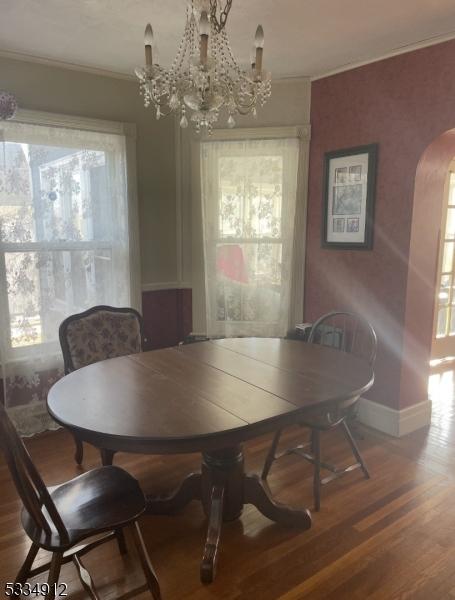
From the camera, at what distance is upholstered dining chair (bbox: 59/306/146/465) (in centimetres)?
261

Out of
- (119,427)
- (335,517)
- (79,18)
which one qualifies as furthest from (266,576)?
(79,18)

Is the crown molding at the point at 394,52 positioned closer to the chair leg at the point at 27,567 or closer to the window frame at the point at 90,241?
the window frame at the point at 90,241

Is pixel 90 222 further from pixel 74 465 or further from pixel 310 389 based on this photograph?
pixel 310 389

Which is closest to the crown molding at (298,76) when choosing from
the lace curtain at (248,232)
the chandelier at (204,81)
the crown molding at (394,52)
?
the crown molding at (394,52)

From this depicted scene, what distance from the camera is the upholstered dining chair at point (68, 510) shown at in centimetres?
134

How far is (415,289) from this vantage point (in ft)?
9.79

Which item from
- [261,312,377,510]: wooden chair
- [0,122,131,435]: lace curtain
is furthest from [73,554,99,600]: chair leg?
[0,122,131,435]: lace curtain

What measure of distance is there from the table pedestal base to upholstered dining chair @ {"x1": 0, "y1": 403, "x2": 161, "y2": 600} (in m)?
0.40

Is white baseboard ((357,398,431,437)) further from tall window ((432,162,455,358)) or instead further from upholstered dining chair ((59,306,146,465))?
upholstered dining chair ((59,306,146,465))

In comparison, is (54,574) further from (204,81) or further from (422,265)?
(422,265)

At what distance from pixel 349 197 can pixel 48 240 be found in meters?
2.16

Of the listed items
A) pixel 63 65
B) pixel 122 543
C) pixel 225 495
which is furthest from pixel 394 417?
pixel 63 65

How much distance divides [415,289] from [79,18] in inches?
102

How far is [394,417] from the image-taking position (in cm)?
307
